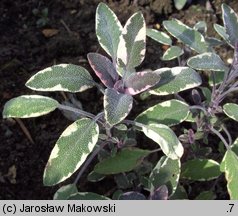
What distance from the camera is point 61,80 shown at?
121 centimetres

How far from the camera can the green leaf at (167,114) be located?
1321mm

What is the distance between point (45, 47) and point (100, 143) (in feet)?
2.37

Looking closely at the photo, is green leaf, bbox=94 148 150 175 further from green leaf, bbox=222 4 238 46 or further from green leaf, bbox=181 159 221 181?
green leaf, bbox=222 4 238 46

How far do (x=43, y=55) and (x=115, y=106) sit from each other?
0.94 meters

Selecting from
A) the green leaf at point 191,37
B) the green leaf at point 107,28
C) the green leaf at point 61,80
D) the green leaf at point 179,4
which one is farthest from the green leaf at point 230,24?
the green leaf at point 179,4

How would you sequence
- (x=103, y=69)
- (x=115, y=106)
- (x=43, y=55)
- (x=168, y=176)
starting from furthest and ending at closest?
1. (x=43, y=55)
2. (x=168, y=176)
3. (x=103, y=69)
4. (x=115, y=106)

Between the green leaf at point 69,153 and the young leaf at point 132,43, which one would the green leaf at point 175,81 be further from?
the green leaf at point 69,153

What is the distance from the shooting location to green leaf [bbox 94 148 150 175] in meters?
1.42

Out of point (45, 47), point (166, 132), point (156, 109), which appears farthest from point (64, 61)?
point (166, 132)

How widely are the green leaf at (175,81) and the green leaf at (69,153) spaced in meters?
0.21

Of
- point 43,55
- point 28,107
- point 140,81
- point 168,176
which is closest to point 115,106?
point 140,81

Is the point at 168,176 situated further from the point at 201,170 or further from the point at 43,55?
the point at 43,55

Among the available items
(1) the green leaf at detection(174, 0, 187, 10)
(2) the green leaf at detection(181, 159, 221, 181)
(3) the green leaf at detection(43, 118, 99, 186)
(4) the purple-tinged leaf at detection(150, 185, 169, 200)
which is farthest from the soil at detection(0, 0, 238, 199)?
(3) the green leaf at detection(43, 118, 99, 186)

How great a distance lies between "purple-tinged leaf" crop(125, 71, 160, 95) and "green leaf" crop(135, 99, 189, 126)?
12 cm
